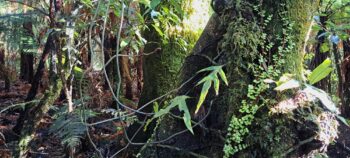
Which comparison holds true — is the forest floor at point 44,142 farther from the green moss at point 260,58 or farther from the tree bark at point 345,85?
the green moss at point 260,58

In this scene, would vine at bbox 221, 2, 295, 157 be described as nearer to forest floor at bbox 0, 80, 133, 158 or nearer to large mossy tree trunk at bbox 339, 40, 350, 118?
forest floor at bbox 0, 80, 133, 158

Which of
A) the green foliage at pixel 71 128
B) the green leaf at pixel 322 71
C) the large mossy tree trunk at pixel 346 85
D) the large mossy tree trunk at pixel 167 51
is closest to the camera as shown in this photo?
the green leaf at pixel 322 71

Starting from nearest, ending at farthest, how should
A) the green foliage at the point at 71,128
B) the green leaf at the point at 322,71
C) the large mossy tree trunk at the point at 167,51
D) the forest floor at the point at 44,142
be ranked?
the green leaf at the point at 322,71, the green foliage at the point at 71,128, the large mossy tree trunk at the point at 167,51, the forest floor at the point at 44,142

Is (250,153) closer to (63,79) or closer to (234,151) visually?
(234,151)

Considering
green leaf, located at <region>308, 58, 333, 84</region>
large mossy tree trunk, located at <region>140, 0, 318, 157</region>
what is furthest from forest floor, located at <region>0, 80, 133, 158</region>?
green leaf, located at <region>308, 58, 333, 84</region>

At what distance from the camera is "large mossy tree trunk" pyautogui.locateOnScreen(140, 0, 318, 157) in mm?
1805

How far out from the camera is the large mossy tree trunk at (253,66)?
1805 millimetres

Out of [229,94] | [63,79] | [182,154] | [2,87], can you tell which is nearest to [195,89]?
[229,94]

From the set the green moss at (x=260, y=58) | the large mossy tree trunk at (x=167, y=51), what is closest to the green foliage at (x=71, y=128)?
the large mossy tree trunk at (x=167, y=51)

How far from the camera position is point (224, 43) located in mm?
1929

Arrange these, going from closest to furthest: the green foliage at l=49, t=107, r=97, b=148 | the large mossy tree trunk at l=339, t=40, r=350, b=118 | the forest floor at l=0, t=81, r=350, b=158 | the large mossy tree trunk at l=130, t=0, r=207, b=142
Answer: the green foliage at l=49, t=107, r=97, b=148 → the large mossy tree trunk at l=130, t=0, r=207, b=142 → the forest floor at l=0, t=81, r=350, b=158 → the large mossy tree trunk at l=339, t=40, r=350, b=118

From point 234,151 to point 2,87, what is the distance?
635 centimetres

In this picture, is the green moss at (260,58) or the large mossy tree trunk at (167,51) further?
the large mossy tree trunk at (167,51)

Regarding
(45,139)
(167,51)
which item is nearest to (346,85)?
(167,51)
